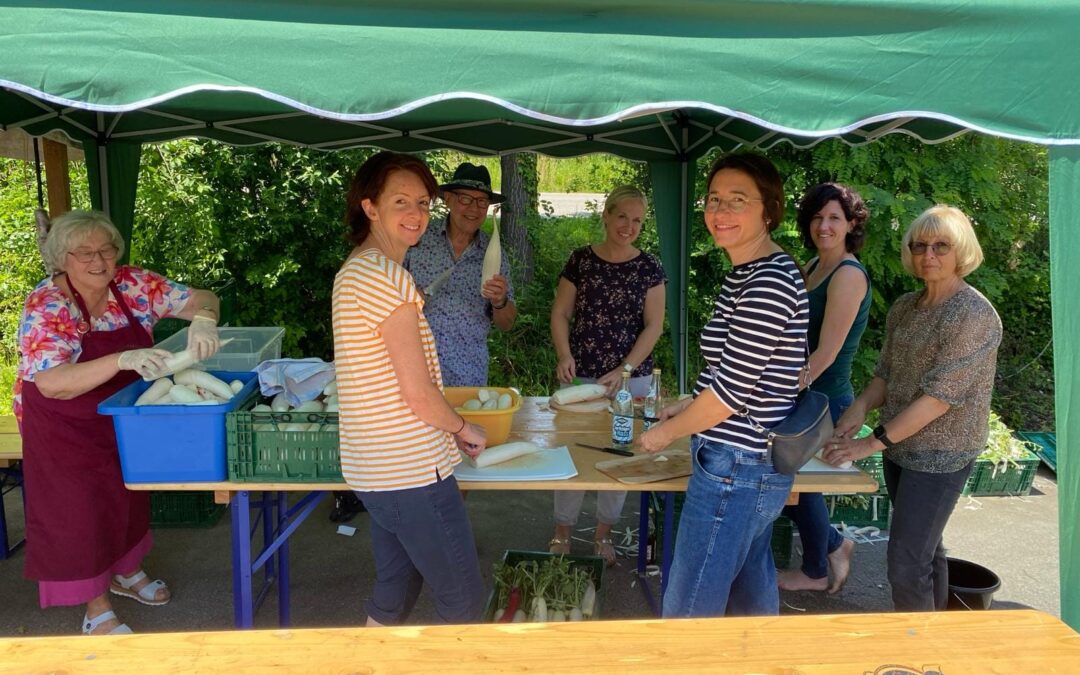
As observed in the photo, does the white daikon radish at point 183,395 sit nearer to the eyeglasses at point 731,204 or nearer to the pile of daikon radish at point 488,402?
the pile of daikon radish at point 488,402

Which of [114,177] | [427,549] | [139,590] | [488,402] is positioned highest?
[114,177]

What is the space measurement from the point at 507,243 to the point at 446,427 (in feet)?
18.7

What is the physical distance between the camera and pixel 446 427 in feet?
6.95

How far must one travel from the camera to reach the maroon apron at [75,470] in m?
2.75

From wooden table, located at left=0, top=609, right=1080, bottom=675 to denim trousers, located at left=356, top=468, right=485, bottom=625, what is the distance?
0.51m

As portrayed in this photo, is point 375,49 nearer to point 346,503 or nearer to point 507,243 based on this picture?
point 346,503

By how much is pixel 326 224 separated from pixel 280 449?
14.1 ft

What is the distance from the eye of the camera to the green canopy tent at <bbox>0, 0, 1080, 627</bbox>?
1.90 metres

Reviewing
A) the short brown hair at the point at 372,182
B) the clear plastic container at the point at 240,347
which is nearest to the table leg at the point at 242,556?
the clear plastic container at the point at 240,347

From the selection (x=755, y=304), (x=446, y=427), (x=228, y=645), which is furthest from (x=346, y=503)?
(x=755, y=304)

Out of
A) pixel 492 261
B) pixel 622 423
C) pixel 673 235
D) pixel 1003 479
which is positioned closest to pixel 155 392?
pixel 492 261

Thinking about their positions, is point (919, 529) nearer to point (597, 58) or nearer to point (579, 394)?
point (579, 394)

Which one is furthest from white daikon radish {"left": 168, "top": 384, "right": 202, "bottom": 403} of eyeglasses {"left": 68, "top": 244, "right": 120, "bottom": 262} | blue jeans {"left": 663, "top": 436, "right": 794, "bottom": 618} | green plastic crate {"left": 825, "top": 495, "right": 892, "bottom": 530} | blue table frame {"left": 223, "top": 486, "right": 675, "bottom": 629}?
green plastic crate {"left": 825, "top": 495, "right": 892, "bottom": 530}

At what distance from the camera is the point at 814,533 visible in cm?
Answer: 350
